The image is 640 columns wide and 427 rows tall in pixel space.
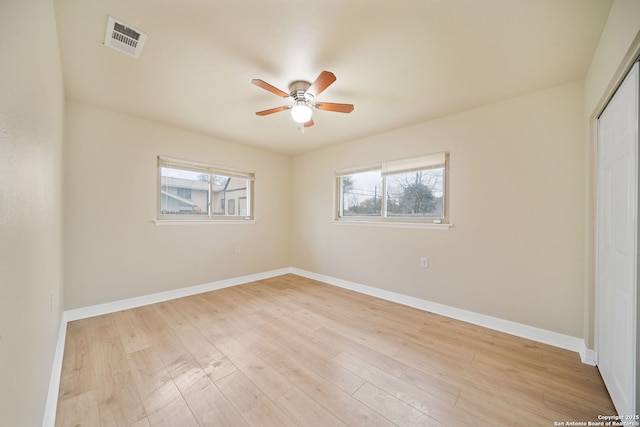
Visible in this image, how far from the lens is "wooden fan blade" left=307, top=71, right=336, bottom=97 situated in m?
1.72

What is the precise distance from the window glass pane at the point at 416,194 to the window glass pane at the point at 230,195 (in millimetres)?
2537

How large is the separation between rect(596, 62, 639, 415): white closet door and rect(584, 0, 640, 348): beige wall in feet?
0.25

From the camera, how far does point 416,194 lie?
10.8 ft

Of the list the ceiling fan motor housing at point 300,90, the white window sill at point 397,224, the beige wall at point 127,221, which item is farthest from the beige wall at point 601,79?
the beige wall at point 127,221

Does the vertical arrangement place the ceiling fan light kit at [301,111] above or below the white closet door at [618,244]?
above

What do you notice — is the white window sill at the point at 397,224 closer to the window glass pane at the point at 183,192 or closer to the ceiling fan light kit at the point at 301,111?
the ceiling fan light kit at the point at 301,111

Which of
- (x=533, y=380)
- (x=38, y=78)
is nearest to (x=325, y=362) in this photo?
(x=533, y=380)

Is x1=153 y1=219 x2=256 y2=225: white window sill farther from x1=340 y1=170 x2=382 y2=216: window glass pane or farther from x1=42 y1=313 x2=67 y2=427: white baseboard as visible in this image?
x1=340 y1=170 x2=382 y2=216: window glass pane

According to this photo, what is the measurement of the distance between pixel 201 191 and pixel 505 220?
408 cm

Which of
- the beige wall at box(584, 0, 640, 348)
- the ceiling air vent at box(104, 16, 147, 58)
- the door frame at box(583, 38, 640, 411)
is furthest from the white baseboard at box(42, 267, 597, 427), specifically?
the ceiling air vent at box(104, 16, 147, 58)

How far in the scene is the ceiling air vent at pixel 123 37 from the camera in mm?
1594

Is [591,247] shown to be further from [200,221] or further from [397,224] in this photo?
[200,221]

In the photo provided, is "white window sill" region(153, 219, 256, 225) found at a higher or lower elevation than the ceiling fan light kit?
lower

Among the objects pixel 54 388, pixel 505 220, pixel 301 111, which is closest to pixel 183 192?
pixel 301 111
